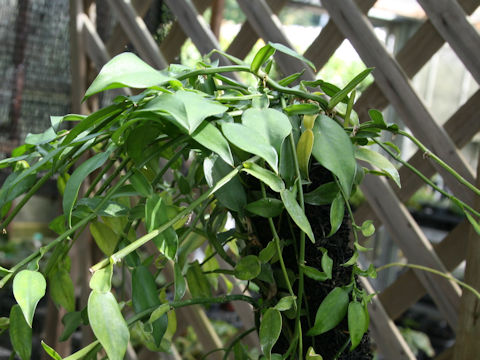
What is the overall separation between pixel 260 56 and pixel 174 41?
28.1 inches

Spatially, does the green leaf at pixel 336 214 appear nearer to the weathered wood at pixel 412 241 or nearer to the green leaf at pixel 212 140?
the green leaf at pixel 212 140

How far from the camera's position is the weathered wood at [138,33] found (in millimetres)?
1104

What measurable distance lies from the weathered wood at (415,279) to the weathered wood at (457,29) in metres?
0.22

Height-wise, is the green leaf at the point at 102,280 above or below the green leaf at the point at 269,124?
below

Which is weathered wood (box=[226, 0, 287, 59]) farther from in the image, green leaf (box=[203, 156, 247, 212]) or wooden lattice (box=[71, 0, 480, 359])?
green leaf (box=[203, 156, 247, 212])

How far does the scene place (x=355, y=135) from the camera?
0.47 m

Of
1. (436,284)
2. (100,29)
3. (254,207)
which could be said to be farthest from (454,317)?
(100,29)

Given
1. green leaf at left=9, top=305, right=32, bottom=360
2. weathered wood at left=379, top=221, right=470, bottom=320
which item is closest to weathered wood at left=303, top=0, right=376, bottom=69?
weathered wood at left=379, top=221, right=470, bottom=320

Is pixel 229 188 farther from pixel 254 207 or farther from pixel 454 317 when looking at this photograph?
pixel 454 317

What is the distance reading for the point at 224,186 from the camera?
424mm

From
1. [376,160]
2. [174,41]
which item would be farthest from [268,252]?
[174,41]

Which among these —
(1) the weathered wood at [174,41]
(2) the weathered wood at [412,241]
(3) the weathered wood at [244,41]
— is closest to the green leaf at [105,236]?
(2) the weathered wood at [412,241]

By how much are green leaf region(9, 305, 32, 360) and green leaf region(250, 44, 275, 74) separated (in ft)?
0.82

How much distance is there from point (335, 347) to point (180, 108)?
0.79 ft
